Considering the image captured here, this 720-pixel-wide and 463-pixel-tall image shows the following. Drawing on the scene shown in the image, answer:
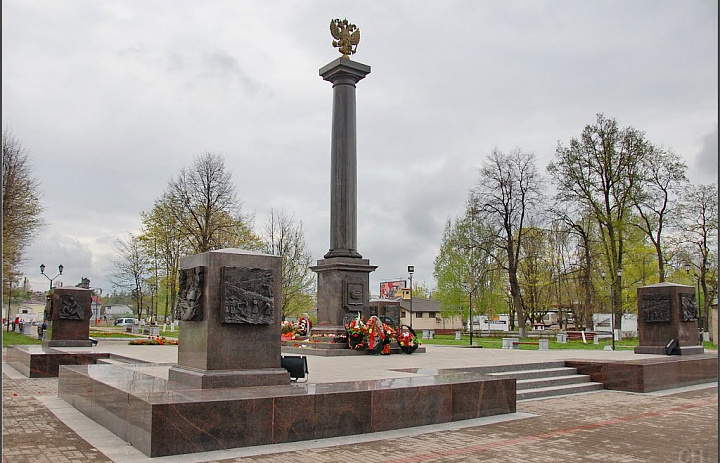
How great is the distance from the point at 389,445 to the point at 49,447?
4206 millimetres

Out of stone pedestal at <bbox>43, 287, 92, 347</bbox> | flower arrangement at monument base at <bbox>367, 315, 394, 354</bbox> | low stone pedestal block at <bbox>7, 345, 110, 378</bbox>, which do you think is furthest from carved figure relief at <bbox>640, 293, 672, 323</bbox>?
stone pedestal at <bbox>43, 287, 92, 347</bbox>

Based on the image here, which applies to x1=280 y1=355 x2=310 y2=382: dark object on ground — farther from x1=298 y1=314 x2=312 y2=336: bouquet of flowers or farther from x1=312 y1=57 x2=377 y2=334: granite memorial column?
x1=298 y1=314 x2=312 y2=336: bouquet of flowers

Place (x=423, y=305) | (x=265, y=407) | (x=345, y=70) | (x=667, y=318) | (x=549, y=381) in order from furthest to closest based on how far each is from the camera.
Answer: (x=423, y=305), (x=345, y=70), (x=667, y=318), (x=549, y=381), (x=265, y=407)

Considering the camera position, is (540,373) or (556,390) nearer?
(556,390)

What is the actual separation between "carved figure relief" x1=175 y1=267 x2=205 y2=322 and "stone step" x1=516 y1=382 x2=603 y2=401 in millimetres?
6724

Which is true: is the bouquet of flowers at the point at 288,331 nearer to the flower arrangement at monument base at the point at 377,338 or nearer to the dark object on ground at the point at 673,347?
the flower arrangement at monument base at the point at 377,338

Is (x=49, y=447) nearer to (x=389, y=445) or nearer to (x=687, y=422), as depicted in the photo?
(x=389, y=445)

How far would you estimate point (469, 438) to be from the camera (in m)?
8.62

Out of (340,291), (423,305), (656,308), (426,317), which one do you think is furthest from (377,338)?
(426,317)

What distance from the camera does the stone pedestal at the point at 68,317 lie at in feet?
66.0

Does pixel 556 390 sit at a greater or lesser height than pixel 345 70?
lesser

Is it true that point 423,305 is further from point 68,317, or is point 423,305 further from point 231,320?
point 231,320

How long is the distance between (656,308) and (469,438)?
12.4 m

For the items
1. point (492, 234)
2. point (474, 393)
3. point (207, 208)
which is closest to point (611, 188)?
point (492, 234)
